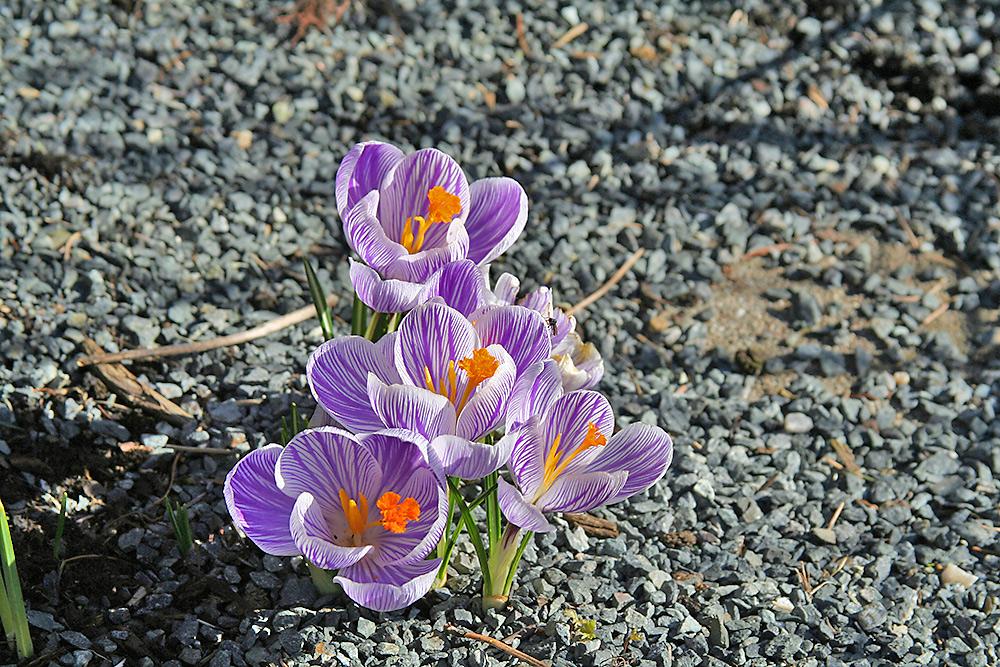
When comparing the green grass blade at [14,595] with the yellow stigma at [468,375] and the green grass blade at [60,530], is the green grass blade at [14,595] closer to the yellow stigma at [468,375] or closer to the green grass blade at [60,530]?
the green grass blade at [60,530]

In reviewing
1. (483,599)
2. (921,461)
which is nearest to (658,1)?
(921,461)

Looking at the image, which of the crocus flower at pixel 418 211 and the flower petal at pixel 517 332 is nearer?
the flower petal at pixel 517 332

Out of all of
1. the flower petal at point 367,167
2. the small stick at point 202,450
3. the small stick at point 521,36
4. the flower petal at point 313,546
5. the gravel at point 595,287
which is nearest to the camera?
the flower petal at point 313,546

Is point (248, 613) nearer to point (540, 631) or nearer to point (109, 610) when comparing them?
point (109, 610)

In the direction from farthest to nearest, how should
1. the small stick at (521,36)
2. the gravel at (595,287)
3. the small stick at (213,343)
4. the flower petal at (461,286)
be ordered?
the small stick at (521,36)
the small stick at (213,343)
the gravel at (595,287)
the flower petal at (461,286)

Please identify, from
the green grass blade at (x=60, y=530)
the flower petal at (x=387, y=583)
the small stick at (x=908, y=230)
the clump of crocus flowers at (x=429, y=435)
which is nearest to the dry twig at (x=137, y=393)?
the green grass blade at (x=60, y=530)

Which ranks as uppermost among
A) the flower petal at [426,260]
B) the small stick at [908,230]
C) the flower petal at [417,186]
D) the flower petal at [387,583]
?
the flower petal at [417,186]
